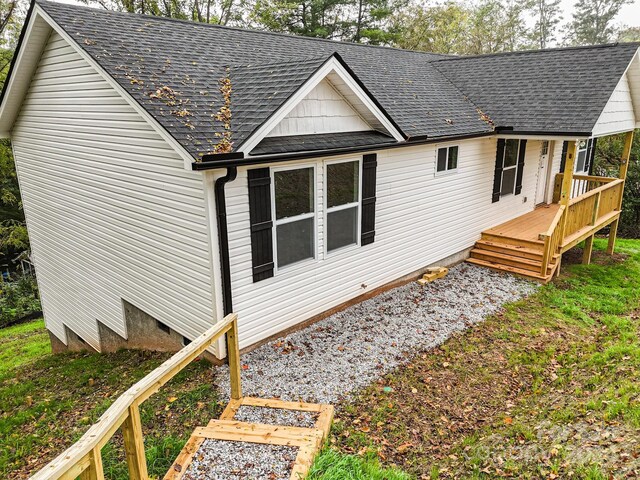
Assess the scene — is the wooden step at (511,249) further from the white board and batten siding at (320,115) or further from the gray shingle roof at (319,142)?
the white board and batten siding at (320,115)

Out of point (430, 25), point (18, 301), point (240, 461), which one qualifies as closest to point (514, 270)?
point (240, 461)

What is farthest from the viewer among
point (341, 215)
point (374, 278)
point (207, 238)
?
point (374, 278)

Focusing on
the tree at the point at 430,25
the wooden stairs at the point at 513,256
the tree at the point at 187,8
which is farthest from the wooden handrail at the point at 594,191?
the tree at the point at 430,25

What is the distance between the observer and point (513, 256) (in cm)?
1089

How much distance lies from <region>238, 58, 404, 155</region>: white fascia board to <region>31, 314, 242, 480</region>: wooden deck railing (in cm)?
243

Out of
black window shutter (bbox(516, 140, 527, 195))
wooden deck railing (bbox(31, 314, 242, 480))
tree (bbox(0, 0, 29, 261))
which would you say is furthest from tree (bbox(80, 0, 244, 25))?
wooden deck railing (bbox(31, 314, 242, 480))

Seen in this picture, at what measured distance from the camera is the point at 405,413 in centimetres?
571

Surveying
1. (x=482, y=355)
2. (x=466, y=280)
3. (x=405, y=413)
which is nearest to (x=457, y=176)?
(x=466, y=280)

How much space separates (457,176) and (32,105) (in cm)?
939

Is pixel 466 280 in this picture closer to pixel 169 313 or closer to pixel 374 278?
pixel 374 278

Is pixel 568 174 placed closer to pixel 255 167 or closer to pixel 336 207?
pixel 336 207

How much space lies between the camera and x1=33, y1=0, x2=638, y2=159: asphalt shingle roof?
6402mm

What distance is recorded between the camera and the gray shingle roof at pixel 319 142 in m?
6.28

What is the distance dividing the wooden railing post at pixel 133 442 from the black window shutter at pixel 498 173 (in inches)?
413
